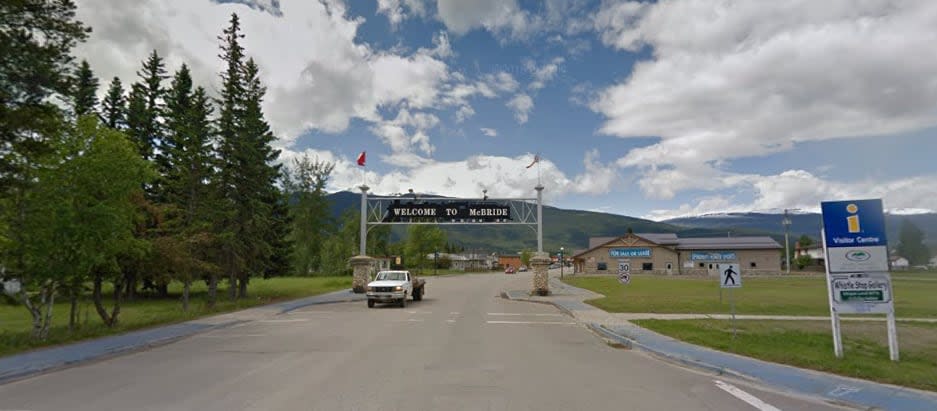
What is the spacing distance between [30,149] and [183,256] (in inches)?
266

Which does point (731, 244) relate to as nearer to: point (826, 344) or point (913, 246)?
point (913, 246)

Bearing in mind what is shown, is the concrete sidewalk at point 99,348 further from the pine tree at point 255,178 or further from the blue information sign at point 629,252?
the blue information sign at point 629,252

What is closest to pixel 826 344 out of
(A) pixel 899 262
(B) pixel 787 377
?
(B) pixel 787 377

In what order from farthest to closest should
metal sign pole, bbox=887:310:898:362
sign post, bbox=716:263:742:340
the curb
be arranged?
sign post, bbox=716:263:742:340 < metal sign pole, bbox=887:310:898:362 < the curb

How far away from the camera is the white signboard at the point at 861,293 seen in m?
10.8

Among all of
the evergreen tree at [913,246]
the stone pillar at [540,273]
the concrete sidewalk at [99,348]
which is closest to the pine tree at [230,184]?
the concrete sidewalk at [99,348]

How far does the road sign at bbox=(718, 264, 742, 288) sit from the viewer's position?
1422 centimetres

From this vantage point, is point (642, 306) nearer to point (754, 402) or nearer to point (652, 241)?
point (754, 402)

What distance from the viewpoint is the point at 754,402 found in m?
7.83

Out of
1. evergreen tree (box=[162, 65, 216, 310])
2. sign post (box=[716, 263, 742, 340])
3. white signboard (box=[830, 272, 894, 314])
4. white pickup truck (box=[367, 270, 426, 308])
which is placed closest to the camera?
white signboard (box=[830, 272, 894, 314])

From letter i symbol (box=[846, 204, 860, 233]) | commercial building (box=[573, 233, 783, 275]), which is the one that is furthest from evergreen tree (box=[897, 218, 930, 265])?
letter i symbol (box=[846, 204, 860, 233])

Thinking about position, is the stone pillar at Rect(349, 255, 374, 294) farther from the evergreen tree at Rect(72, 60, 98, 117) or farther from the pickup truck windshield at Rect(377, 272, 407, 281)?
the evergreen tree at Rect(72, 60, 98, 117)

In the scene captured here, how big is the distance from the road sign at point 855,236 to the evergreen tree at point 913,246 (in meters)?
117

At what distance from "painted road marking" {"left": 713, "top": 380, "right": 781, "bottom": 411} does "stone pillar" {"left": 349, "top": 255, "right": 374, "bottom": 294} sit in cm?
2991
